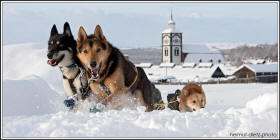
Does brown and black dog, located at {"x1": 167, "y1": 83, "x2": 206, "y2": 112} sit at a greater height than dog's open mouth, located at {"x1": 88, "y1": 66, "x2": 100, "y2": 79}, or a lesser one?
lesser

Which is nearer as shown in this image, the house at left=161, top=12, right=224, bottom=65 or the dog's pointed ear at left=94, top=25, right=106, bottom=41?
the dog's pointed ear at left=94, top=25, right=106, bottom=41

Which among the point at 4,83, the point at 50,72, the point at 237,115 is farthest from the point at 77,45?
the point at 50,72

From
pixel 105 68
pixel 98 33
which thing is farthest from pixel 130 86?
pixel 98 33

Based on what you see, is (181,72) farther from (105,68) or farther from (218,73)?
(105,68)

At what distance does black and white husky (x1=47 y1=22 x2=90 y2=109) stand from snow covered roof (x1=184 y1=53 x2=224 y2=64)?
235ft

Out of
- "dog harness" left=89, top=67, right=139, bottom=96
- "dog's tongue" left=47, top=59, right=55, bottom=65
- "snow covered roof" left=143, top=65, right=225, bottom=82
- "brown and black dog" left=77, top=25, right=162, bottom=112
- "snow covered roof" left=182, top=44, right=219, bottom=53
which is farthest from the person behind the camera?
"snow covered roof" left=182, top=44, right=219, bottom=53

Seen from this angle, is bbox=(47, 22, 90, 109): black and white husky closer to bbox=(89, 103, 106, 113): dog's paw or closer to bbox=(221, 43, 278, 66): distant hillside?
bbox=(89, 103, 106, 113): dog's paw

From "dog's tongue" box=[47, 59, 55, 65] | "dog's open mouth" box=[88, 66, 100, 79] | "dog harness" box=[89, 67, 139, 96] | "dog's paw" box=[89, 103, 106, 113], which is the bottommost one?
"dog's paw" box=[89, 103, 106, 113]

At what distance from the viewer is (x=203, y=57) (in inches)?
3216

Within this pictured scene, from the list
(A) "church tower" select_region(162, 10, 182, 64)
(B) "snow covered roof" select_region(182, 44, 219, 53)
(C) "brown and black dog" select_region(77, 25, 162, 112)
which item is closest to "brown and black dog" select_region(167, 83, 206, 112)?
(C) "brown and black dog" select_region(77, 25, 162, 112)

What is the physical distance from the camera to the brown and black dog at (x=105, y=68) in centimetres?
639

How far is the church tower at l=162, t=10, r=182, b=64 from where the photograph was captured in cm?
7838

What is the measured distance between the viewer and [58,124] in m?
5.35

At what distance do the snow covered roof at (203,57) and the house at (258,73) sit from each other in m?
30.8
